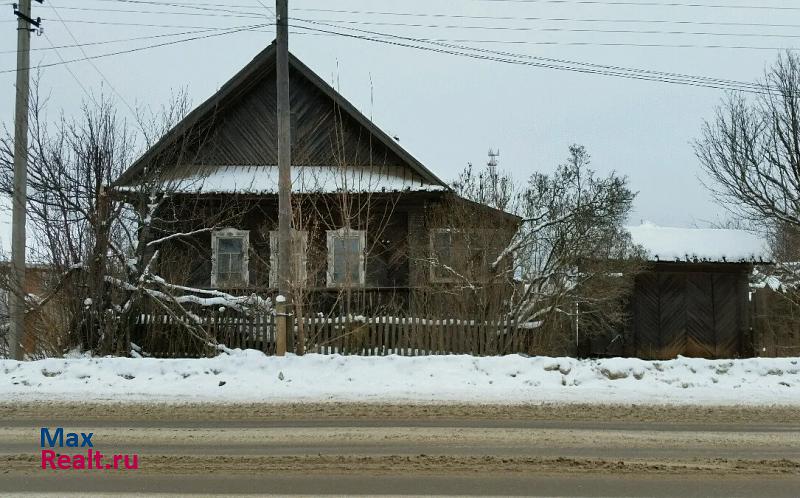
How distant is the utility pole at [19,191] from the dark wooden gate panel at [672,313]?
16440mm

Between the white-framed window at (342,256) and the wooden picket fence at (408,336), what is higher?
the white-framed window at (342,256)

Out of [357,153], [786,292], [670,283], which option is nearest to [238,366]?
[357,153]

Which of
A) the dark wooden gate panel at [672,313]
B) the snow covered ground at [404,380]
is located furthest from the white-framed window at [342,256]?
the dark wooden gate panel at [672,313]

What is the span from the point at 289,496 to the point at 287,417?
10.7 ft

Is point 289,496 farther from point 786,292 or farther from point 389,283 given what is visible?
point 786,292

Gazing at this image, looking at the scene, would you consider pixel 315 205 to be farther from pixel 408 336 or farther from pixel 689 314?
pixel 689 314

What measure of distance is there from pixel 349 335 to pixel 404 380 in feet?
11.5

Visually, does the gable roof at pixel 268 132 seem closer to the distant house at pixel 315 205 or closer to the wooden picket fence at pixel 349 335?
the distant house at pixel 315 205

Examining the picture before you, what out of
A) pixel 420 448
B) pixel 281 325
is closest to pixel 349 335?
pixel 281 325

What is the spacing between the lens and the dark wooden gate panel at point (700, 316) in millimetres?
20234

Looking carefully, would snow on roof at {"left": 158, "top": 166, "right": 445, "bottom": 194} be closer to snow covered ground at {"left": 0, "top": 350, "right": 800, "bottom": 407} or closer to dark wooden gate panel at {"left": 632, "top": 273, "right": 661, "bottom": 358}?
snow covered ground at {"left": 0, "top": 350, "right": 800, "bottom": 407}

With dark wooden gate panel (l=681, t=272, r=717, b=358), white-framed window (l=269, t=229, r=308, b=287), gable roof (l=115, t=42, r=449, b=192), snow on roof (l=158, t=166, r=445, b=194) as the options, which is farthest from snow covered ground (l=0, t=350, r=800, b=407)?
dark wooden gate panel (l=681, t=272, r=717, b=358)

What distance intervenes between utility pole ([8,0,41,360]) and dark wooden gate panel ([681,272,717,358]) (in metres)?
17.1

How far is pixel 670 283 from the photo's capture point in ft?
67.1
